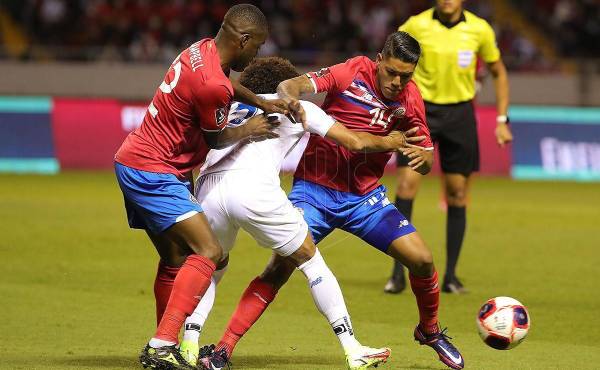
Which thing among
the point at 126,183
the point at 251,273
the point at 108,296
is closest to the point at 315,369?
the point at 126,183

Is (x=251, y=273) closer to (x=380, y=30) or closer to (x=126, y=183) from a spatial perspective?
(x=126, y=183)

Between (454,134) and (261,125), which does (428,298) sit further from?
(454,134)

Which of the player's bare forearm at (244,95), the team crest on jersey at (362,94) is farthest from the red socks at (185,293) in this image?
the team crest on jersey at (362,94)

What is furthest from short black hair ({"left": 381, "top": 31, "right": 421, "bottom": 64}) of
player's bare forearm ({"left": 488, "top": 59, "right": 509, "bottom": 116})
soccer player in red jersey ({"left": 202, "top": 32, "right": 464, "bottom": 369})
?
player's bare forearm ({"left": 488, "top": 59, "right": 509, "bottom": 116})

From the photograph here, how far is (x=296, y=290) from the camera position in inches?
389

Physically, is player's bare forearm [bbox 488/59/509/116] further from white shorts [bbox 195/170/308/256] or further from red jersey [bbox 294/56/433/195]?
white shorts [bbox 195/170/308/256]

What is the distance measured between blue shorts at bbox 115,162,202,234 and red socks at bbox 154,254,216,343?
25 cm

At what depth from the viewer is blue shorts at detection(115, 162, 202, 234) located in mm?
6207

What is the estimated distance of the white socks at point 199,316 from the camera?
6.45 metres

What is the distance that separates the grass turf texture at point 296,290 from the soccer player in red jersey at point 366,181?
35cm

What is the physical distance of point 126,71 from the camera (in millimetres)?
23281

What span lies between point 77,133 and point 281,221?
14.0m

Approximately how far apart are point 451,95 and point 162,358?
184 inches

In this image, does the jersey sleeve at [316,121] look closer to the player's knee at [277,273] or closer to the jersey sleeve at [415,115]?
the jersey sleeve at [415,115]
